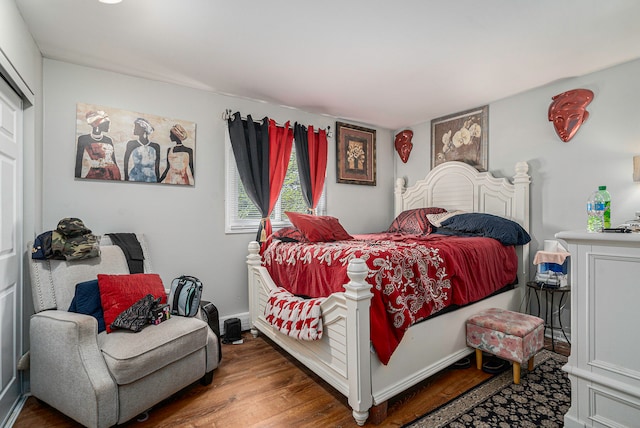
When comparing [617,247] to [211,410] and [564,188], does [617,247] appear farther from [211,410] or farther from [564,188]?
[211,410]

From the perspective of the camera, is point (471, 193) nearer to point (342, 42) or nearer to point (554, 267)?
point (554, 267)

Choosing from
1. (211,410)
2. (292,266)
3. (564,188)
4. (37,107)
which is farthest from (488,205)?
(37,107)

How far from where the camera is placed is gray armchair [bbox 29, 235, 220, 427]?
1.59 metres

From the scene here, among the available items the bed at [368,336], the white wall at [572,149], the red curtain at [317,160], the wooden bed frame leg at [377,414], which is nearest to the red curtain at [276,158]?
the red curtain at [317,160]

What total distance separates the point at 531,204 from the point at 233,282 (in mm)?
3251

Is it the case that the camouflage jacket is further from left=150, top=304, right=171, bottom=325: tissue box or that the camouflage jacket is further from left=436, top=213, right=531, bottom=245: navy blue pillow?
left=436, top=213, right=531, bottom=245: navy blue pillow

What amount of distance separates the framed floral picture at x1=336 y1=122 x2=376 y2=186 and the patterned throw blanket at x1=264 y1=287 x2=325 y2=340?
2058mm

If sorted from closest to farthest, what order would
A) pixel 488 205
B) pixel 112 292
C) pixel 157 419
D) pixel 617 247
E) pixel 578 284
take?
1. pixel 617 247
2. pixel 578 284
3. pixel 157 419
4. pixel 112 292
5. pixel 488 205

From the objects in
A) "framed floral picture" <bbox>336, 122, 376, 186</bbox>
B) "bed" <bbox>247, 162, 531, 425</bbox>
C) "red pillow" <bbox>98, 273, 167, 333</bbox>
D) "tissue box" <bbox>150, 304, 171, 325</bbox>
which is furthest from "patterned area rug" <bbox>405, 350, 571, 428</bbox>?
"framed floral picture" <bbox>336, 122, 376, 186</bbox>

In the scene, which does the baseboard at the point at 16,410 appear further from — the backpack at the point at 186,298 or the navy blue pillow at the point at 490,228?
the navy blue pillow at the point at 490,228

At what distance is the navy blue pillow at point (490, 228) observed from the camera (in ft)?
9.39

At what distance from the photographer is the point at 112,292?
78.1 inches

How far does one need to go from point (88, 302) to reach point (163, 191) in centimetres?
118

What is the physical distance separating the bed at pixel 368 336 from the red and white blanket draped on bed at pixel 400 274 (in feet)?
0.32
